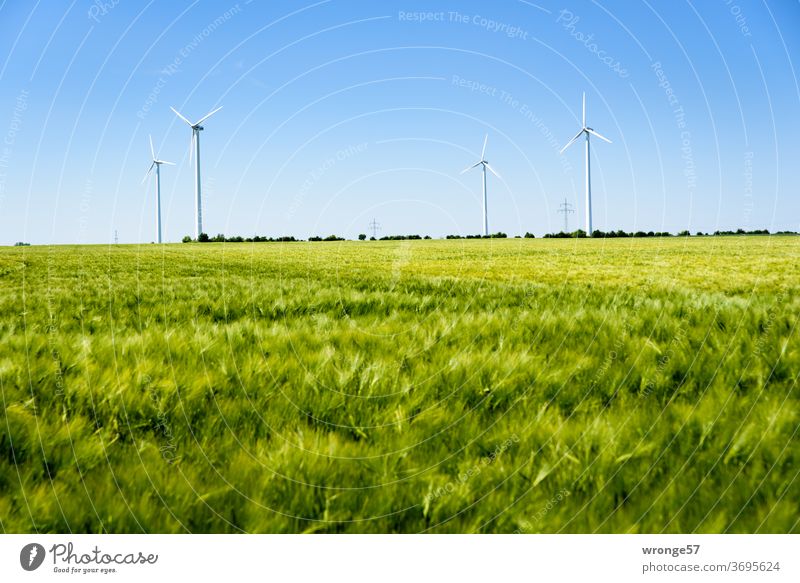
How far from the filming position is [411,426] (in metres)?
2.58

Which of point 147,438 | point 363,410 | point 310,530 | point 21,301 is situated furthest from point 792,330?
point 21,301

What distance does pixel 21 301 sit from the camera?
660cm

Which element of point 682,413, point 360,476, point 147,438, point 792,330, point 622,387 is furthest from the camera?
point 792,330

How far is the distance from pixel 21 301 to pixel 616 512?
756 centimetres

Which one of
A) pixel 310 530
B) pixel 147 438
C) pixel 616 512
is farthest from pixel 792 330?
pixel 147 438

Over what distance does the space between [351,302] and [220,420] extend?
385 cm

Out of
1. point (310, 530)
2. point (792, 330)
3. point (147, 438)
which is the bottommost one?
point (310, 530)

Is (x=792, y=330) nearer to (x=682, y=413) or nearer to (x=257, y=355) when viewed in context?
(x=682, y=413)

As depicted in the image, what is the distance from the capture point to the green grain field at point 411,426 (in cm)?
192

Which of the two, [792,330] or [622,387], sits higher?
[792,330]

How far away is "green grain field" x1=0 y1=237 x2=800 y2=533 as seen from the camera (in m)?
1.92

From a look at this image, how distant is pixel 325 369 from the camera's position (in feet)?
10.8

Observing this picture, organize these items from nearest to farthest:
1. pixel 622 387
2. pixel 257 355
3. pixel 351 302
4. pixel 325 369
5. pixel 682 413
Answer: pixel 682 413 < pixel 622 387 < pixel 325 369 < pixel 257 355 < pixel 351 302

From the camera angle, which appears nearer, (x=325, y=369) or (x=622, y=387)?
(x=622, y=387)
